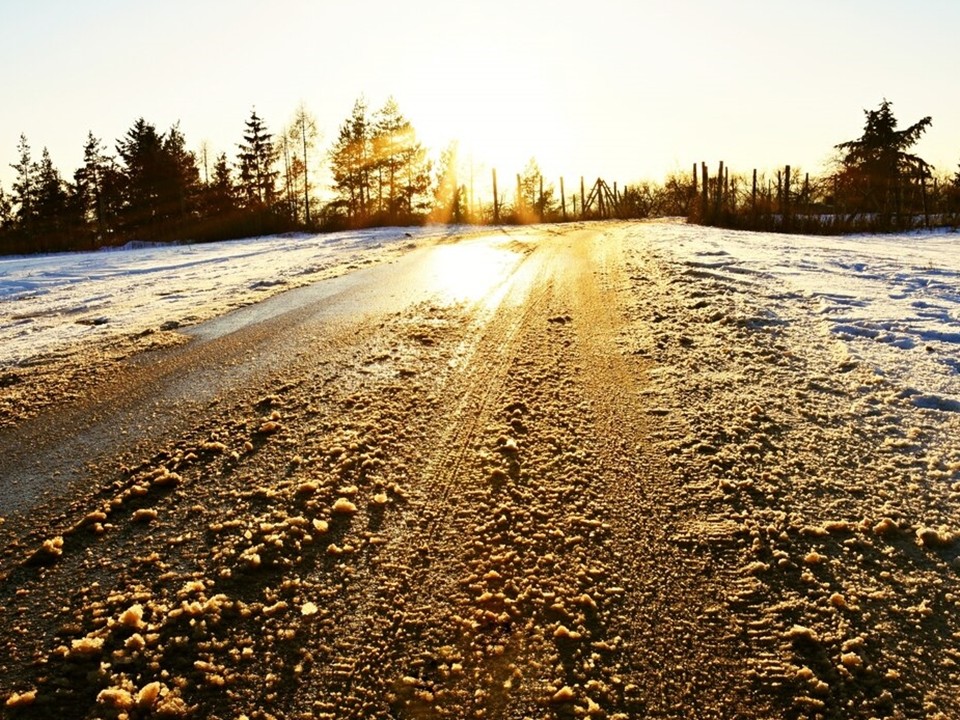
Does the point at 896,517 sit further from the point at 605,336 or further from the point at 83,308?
the point at 83,308

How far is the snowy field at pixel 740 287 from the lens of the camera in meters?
4.23

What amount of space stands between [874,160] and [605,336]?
35.7m

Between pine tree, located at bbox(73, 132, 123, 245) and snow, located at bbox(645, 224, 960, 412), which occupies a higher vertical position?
pine tree, located at bbox(73, 132, 123, 245)

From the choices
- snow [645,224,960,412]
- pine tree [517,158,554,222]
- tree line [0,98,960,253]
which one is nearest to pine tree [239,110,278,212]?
tree line [0,98,960,253]

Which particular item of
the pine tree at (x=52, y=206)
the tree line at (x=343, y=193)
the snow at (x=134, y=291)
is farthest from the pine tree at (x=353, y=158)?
the snow at (x=134, y=291)

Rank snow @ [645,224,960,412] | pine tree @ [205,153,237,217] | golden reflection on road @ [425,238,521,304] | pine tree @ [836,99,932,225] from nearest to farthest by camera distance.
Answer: snow @ [645,224,960,412] → golden reflection on road @ [425,238,521,304] → pine tree @ [836,99,932,225] → pine tree @ [205,153,237,217]

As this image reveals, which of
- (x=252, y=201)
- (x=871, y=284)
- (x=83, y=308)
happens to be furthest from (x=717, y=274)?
(x=252, y=201)

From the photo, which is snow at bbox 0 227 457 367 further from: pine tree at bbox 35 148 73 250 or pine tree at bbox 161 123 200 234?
pine tree at bbox 35 148 73 250

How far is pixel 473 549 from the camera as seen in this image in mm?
2105

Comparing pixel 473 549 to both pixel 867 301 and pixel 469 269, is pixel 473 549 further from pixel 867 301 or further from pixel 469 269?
pixel 469 269

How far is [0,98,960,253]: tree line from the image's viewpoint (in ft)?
77.9

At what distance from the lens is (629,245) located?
423 inches

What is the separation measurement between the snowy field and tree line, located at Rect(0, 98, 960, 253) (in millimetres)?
12838

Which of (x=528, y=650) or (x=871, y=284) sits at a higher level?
(x=871, y=284)
